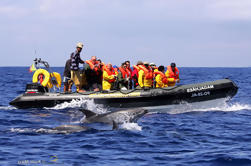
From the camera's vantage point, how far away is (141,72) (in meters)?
16.4

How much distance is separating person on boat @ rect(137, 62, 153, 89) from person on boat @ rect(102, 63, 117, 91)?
1.14m

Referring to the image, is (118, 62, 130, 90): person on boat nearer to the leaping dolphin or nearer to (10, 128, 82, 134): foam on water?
the leaping dolphin

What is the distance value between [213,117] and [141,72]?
380 centimetres

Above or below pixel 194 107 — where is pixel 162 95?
above

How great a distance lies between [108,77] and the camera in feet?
53.6

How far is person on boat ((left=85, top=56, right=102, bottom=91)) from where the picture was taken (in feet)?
54.0

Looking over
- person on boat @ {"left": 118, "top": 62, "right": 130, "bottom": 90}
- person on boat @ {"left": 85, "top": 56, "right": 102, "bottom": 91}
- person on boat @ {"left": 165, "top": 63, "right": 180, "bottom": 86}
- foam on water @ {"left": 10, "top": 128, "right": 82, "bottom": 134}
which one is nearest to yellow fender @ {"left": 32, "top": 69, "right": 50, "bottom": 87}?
person on boat @ {"left": 85, "top": 56, "right": 102, "bottom": 91}

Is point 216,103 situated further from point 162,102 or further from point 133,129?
point 133,129

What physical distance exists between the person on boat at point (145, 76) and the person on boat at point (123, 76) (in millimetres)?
669

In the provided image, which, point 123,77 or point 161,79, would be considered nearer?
point 161,79

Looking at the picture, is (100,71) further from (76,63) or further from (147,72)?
(147,72)

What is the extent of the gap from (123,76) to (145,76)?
1129 millimetres

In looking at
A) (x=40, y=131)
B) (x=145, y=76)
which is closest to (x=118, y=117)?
(x=40, y=131)

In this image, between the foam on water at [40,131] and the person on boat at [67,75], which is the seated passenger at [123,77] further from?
the foam on water at [40,131]
